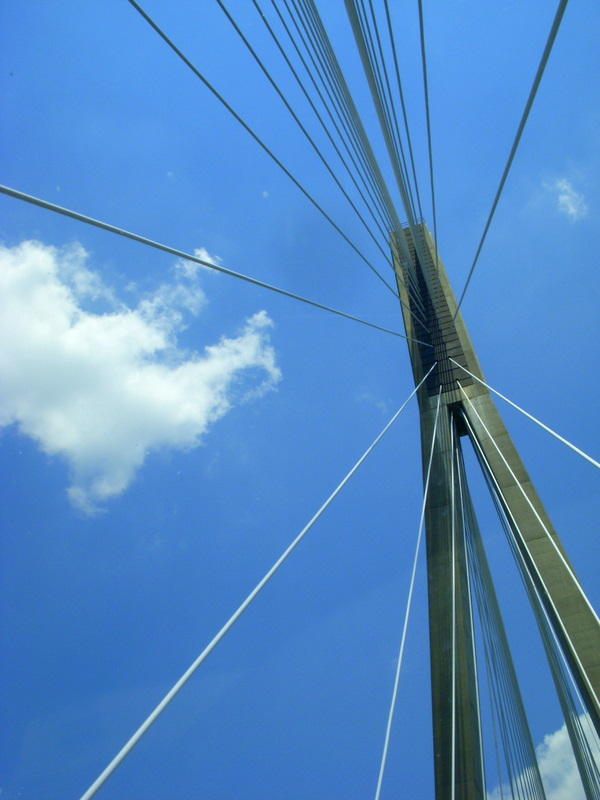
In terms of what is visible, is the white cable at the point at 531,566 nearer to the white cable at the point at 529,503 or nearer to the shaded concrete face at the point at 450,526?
the shaded concrete face at the point at 450,526

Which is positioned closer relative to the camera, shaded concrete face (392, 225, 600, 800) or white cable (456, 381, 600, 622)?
white cable (456, 381, 600, 622)

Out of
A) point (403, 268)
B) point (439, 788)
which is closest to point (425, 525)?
point (439, 788)

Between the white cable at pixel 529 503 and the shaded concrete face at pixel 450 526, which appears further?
the shaded concrete face at pixel 450 526

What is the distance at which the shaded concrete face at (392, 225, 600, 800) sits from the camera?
6.38m

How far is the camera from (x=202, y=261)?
10.3ft

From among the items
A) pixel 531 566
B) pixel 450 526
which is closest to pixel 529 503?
pixel 531 566

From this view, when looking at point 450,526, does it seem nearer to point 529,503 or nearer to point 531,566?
point 531,566

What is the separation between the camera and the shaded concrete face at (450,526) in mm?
6383

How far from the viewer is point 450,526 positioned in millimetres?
7625

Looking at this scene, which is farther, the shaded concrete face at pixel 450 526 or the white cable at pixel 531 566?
the shaded concrete face at pixel 450 526

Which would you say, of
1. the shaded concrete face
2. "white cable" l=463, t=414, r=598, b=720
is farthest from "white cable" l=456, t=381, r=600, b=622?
"white cable" l=463, t=414, r=598, b=720

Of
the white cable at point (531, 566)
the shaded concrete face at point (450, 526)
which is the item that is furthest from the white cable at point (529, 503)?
the white cable at point (531, 566)

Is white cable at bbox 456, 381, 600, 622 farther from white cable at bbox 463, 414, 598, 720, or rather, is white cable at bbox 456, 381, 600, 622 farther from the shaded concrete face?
white cable at bbox 463, 414, 598, 720

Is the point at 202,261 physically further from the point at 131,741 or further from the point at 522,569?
the point at 522,569
